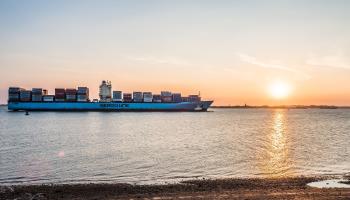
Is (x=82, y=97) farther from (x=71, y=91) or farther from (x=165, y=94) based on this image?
(x=165, y=94)

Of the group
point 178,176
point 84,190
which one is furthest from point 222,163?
point 84,190

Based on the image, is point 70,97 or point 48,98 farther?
point 48,98

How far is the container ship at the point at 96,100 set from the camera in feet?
553

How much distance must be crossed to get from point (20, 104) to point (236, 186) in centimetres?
16656

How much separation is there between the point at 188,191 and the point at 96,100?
16546cm

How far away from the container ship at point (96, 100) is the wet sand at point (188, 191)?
504 ft

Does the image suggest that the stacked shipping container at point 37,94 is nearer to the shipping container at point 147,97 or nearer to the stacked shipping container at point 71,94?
the stacked shipping container at point 71,94

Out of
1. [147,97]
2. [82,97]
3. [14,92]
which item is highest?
[14,92]

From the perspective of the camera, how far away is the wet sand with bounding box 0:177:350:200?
667 inches

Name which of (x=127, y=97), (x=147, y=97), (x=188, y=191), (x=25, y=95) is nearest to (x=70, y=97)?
(x=25, y=95)

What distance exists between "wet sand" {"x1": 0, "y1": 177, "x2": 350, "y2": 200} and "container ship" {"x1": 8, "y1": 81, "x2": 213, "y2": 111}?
153651 millimetres

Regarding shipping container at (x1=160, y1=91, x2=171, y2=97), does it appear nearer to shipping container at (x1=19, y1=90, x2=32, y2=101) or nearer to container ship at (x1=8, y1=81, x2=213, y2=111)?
container ship at (x1=8, y1=81, x2=213, y2=111)

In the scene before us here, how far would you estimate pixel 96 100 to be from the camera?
180000mm

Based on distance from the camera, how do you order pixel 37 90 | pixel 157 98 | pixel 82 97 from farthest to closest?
pixel 157 98, pixel 82 97, pixel 37 90
